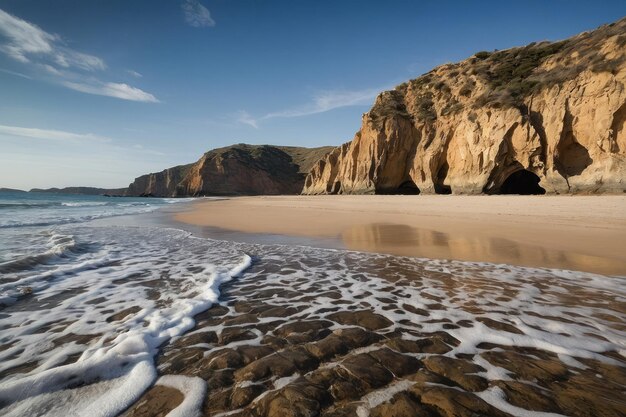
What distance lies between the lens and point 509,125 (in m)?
24.6

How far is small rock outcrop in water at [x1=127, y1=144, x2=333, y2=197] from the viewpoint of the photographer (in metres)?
94.7

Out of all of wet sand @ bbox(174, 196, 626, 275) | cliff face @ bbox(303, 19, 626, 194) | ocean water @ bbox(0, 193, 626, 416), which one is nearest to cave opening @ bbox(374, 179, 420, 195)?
cliff face @ bbox(303, 19, 626, 194)

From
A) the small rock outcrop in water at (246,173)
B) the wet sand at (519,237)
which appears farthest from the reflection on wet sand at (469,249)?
the small rock outcrop in water at (246,173)

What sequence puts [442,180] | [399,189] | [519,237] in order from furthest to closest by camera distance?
[399,189], [442,180], [519,237]

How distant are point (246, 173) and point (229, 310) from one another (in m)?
97.9

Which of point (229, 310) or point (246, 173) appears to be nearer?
point (229, 310)

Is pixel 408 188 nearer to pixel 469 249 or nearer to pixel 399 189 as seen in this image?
pixel 399 189

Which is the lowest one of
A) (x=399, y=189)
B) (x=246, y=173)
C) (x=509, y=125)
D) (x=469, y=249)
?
(x=469, y=249)

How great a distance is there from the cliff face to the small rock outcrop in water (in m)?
62.0

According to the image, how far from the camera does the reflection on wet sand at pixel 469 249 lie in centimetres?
569

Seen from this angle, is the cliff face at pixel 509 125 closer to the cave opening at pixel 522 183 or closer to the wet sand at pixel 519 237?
the cave opening at pixel 522 183

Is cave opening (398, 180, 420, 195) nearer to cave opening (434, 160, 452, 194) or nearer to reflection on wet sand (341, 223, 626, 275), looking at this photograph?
cave opening (434, 160, 452, 194)

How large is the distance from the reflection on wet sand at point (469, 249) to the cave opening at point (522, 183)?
79.9 feet

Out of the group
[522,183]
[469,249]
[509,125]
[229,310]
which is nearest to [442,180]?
[522,183]
